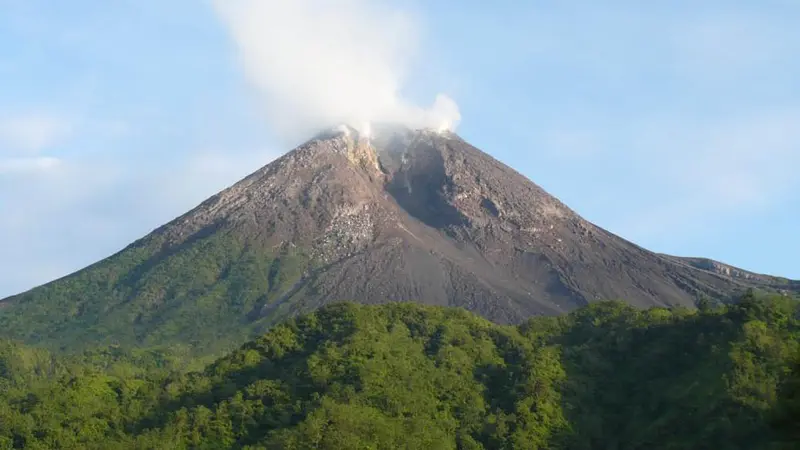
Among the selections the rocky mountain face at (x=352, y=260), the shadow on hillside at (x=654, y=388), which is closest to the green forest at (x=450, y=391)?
the shadow on hillside at (x=654, y=388)

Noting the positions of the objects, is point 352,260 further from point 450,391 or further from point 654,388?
point 654,388

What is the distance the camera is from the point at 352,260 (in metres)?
124

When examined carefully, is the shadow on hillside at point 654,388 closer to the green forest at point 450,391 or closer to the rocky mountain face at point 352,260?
the green forest at point 450,391

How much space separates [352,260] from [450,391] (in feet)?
227

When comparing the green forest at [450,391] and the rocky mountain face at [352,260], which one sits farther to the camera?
the rocky mountain face at [352,260]

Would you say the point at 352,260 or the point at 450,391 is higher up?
the point at 352,260

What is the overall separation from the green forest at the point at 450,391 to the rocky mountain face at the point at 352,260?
48.7m

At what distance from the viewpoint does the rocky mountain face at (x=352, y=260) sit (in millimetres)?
118312

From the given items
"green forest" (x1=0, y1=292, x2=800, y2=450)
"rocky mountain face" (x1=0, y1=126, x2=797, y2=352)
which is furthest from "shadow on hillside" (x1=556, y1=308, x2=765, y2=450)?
"rocky mountain face" (x1=0, y1=126, x2=797, y2=352)

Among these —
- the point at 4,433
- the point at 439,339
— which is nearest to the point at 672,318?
the point at 439,339

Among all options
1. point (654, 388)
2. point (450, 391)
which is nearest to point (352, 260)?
point (450, 391)

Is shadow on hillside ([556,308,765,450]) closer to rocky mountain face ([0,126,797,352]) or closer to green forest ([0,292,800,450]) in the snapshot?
Result: green forest ([0,292,800,450])

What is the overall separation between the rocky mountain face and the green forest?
160 feet

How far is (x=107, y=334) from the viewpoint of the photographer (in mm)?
119188
